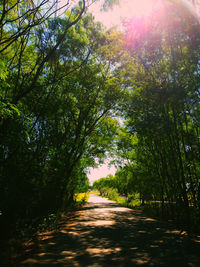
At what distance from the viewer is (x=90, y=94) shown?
9.52 meters

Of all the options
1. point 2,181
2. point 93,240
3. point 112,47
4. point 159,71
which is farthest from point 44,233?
point 112,47

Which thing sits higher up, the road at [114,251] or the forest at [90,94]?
the forest at [90,94]

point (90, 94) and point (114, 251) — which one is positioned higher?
point (90, 94)

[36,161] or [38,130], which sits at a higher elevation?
[38,130]

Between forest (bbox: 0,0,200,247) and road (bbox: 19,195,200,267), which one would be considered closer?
road (bbox: 19,195,200,267)

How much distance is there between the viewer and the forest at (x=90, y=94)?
5164mm

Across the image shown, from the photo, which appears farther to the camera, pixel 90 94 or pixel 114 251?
pixel 90 94

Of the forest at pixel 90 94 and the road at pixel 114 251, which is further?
the forest at pixel 90 94

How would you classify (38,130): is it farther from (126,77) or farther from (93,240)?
(126,77)

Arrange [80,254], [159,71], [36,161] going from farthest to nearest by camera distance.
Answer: [159,71] < [36,161] < [80,254]

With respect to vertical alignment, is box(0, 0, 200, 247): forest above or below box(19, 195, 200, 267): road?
above

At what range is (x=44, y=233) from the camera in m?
5.65

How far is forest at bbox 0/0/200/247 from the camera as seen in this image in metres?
5.16

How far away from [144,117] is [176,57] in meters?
2.81
